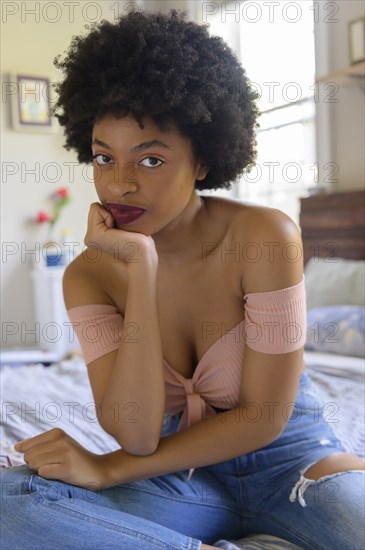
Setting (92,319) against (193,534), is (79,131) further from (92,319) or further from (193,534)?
(193,534)

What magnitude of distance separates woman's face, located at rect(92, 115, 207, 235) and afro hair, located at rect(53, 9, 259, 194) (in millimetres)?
20

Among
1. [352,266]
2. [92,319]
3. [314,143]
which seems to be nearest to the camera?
[92,319]

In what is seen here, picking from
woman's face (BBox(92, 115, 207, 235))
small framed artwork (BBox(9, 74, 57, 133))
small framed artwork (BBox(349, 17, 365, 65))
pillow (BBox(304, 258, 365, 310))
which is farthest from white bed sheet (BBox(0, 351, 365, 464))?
small framed artwork (BBox(9, 74, 57, 133))

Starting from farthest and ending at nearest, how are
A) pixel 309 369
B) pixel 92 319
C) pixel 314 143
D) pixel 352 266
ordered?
pixel 314 143
pixel 352 266
pixel 309 369
pixel 92 319

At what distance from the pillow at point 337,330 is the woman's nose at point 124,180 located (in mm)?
1226

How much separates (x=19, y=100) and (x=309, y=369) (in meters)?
2.15

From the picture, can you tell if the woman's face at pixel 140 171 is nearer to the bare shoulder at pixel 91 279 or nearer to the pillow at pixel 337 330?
the bare shoulder at pixel 91 279

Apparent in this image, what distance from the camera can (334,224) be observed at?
246 cm

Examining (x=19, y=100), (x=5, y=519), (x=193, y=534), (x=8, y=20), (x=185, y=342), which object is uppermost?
(x=8, y=20)

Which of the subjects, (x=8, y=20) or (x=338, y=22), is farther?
(x=8, y=20)

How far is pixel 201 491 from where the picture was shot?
0.94 metres

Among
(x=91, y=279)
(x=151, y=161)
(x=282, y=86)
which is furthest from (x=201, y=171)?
(x=282, y=86)

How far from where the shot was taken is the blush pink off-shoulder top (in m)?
0.92

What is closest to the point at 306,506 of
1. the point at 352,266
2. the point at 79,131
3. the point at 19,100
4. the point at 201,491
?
the point at 201,491
